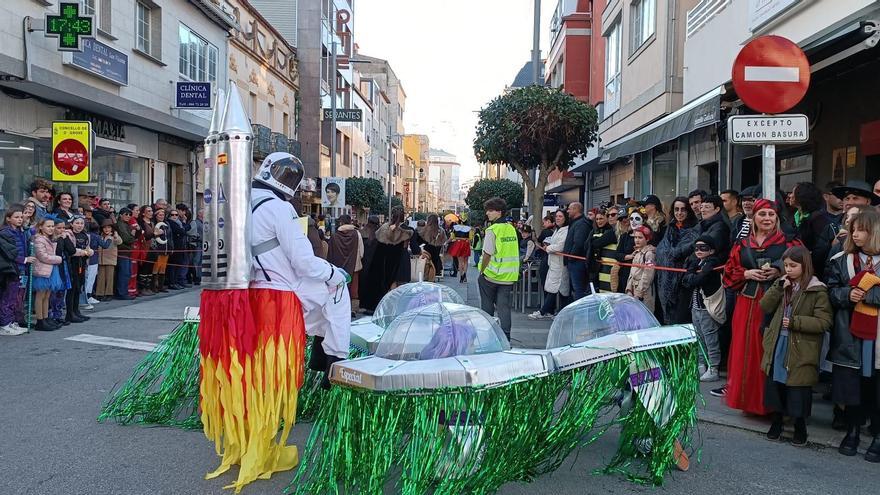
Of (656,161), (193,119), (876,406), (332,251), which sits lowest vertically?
(876,406)

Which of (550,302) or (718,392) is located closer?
(718,392)

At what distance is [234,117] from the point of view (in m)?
4.16

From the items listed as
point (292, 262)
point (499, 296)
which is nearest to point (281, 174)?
point (292, 262)

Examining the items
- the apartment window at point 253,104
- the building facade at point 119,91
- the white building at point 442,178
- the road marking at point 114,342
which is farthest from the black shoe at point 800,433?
the white building at point 442,178

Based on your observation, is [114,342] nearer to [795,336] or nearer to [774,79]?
[795,336]

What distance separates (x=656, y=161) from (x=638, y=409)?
1314cm

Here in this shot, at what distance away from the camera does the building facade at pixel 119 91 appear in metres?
13.1

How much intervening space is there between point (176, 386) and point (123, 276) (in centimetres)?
885

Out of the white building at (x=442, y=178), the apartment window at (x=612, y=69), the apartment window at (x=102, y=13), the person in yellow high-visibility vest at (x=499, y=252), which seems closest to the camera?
the person in yellow high-visibility vest at (x=499, y=252)

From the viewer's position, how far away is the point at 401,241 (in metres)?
11.9

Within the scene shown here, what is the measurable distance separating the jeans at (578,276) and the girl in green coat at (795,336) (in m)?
4.94

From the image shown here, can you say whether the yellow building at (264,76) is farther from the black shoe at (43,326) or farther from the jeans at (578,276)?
the jeans at (578,276)

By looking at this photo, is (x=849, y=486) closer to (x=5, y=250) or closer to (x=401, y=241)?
(x=401, y=241)

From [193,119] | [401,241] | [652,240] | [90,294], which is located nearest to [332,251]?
[401,241]
